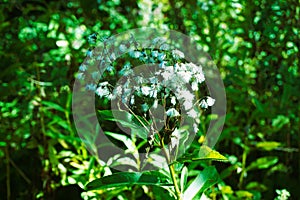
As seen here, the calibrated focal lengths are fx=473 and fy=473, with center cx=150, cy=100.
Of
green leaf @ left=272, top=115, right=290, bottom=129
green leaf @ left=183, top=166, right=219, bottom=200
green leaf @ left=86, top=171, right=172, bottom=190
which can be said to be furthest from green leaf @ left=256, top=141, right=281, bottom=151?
green leaf @ left=86, top=171, right=172, bottom=190

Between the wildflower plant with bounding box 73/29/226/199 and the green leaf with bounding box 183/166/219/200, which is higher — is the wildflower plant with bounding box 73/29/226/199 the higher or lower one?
the higher one

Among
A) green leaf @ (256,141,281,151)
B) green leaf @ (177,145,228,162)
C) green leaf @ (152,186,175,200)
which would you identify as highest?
green leaf @ (256,141,281,151)

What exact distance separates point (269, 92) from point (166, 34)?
2.58ft

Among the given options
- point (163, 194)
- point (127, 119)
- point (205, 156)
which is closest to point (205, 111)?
point (163, 194)

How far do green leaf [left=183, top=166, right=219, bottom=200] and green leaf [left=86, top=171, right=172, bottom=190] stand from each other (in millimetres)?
127

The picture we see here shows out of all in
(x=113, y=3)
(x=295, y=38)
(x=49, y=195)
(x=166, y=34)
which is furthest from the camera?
(x=113, y=3)

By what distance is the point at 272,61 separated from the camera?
9.43 ft

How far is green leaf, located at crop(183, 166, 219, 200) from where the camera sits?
1728mm

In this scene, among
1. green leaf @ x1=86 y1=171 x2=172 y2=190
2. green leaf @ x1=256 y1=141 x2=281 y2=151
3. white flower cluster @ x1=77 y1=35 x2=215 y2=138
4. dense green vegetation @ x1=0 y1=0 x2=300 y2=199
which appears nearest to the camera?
white flower cluster @ x1=77 y1=35 x2=215 y2=138

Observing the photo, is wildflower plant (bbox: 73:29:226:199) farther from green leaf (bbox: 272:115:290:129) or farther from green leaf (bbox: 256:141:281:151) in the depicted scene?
green leaf (bbox: 272:115:290:129)

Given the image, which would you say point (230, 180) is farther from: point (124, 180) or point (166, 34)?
point (124, 180)

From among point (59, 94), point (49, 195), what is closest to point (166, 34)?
point (59, 94)

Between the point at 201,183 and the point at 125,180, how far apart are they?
1.06 ft

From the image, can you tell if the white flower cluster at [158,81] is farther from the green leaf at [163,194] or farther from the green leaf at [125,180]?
the green leaf at [163,194]
